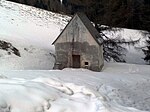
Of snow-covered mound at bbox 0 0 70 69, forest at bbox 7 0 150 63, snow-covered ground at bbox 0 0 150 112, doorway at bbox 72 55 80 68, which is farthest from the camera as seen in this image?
forest at bbox 7 0 150 63

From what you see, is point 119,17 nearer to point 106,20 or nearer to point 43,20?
point 106,20

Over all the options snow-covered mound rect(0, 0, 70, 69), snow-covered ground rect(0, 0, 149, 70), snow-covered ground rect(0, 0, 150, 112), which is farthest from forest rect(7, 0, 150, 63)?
snow-covered mound rect(0, 0, 70, 69)

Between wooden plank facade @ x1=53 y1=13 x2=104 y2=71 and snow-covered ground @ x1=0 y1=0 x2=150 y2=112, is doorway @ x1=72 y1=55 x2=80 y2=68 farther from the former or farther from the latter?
snow-covered ground @ x1=0 y1=0 x2=150 y2=112

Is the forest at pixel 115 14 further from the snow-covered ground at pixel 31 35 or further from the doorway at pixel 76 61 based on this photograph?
the doorway at pixel 76 61

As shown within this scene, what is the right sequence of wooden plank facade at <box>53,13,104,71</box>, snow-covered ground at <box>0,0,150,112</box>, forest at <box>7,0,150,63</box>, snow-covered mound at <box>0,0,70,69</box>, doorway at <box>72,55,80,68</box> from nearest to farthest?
snow-covered ground at <box>0,0,150,112</box>, wooden plank facade at <box>53,13,104,71</box>, doorway at <box>72,55,80,68</box>, snow-covered mound at <box>0,0,70,69</box>, forest at <box>7,0,150,63</box>

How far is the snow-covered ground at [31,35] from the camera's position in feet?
81.0

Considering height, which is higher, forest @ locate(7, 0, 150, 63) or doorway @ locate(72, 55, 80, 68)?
forest @ locate(7, 0, 150, 63)

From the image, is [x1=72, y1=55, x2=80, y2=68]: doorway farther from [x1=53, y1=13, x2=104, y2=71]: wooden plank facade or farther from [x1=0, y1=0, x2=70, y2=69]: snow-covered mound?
[x1=0, y1=0, x2=70, y2=69]: snow-covered mound

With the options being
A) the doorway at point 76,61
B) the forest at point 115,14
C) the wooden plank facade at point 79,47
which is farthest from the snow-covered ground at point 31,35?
the doorway at point 76,61

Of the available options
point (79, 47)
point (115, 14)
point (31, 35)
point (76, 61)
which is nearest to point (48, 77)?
point (79, 47)

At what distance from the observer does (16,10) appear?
3959 cm

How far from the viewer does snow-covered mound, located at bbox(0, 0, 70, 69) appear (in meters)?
24.6

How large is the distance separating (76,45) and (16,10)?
18.8 meters

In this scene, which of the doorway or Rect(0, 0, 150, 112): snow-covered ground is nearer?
Rect(0, 0, 150, 112): snow-covered ground
